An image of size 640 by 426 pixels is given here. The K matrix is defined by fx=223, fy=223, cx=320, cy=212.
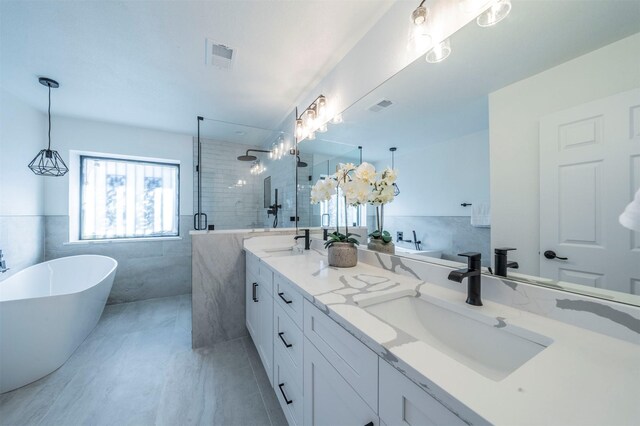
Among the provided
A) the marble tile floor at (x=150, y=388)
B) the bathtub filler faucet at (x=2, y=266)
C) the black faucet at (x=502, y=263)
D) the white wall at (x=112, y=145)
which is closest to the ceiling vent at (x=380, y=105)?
the black faucet at (x=502, y=263)

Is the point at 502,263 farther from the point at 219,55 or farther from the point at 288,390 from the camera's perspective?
the point at 219,55

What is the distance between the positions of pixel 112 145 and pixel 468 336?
Result: 4.32 m

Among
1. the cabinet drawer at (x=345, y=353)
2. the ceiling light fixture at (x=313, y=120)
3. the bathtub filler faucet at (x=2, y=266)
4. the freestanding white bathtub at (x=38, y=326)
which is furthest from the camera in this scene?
the bathtub filler faucet at (x=2, y=266)

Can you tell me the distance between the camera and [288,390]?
1109 millimetres

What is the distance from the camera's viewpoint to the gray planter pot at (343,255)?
1.34 meters

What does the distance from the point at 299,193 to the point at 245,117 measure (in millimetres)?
1248

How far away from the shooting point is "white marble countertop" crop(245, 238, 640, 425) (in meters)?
0.35

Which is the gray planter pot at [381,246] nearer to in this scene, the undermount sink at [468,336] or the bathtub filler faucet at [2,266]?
the undermount sink at [468,336]

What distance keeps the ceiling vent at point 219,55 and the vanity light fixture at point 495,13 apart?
1.62m

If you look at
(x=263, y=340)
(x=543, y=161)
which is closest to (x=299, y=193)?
(x=263, y=340)

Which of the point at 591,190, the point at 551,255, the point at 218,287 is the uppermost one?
the point at 591,190

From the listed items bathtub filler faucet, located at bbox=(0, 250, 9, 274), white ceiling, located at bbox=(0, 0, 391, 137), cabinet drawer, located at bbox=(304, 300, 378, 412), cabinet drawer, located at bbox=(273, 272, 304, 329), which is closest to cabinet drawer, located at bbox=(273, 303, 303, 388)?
cabinet drawer, located at bbox=(273, 272, 304, 329)

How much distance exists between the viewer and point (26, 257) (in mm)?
2467

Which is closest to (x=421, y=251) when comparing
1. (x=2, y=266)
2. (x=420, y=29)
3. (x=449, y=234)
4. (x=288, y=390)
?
(x=449, y=234)
